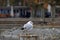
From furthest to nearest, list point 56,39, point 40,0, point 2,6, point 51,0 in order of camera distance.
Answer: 1. point 2,6
2. point 40,0
3. point 51,0
4. point 56,39

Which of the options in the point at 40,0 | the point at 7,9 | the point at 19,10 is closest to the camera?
the point at 40,0

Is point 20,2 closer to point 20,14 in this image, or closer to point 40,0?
point 20,14

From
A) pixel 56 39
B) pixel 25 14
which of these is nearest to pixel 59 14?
pixel 25 14

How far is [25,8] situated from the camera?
139ft

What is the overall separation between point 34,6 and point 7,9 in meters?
9.74

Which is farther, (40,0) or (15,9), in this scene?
(15,9)

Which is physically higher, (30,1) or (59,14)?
(30,1)

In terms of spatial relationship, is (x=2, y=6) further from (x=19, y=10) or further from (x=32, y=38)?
(x=32, y=38)

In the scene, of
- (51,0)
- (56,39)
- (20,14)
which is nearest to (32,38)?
(56,39)

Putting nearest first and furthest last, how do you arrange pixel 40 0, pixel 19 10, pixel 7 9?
pixel 40 0
pixel 7 9
pixel 19 10

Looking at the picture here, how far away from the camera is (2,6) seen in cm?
3934

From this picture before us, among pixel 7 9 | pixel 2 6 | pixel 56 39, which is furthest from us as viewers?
pixel 7 9

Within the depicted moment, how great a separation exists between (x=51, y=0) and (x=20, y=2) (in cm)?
1155

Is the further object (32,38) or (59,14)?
(59,14)
